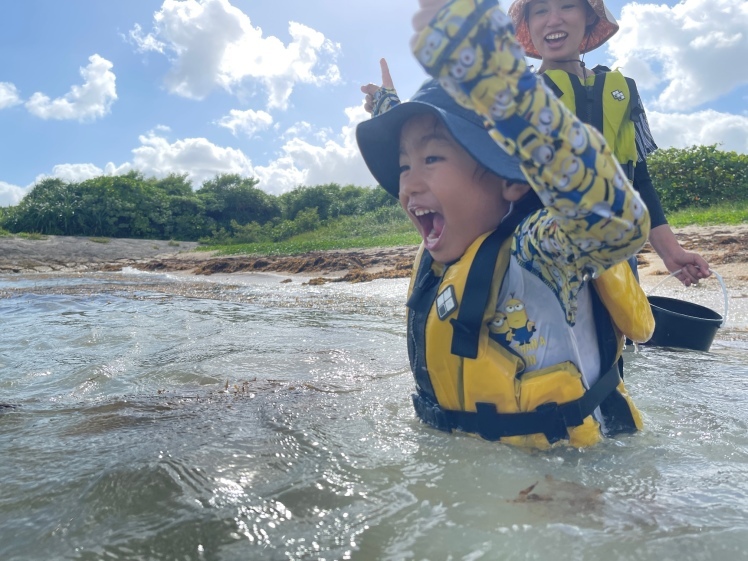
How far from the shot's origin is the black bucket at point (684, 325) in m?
3.86

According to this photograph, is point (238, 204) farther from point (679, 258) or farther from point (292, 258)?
point (679, 258)

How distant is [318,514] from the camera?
72.6 inches

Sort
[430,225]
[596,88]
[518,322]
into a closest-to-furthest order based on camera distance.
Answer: [518,322] → [430,225] → [596,88]

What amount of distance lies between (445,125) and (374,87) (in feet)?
3.90

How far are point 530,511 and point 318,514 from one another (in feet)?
2.06

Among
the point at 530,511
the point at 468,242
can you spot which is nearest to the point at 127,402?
the point at 468,242

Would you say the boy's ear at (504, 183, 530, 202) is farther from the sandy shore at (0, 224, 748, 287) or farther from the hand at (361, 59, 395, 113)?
the sandy shore at (0, 224, 748, 287)

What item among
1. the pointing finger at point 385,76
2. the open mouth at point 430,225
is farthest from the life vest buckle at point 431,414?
the pointing finger at point 385,76

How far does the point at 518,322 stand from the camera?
7.00 ft

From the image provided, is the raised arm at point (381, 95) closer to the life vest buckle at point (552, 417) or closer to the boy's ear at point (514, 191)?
the boy's ear at point (514, 191)

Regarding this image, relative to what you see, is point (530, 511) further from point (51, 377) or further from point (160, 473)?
point (51, 377)

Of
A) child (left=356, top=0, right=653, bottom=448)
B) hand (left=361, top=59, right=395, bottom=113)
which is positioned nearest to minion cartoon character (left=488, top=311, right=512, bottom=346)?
child (left=356, top=0, right=653, bottom=448)

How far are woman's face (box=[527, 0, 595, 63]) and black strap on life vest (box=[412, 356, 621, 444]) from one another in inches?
68.1

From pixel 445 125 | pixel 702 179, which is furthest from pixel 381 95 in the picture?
pixel 702 179
